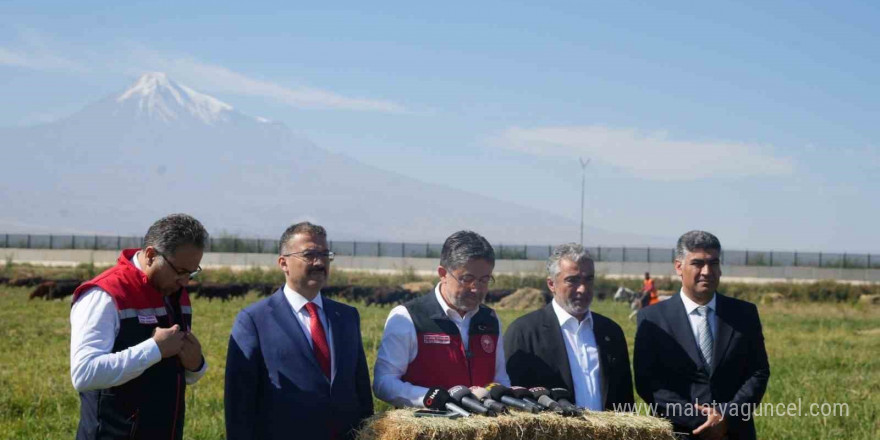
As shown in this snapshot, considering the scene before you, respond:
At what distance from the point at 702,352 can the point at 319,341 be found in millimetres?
2496

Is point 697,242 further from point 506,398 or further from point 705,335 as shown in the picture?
point 506,398

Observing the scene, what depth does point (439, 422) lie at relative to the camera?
4801 millimetres

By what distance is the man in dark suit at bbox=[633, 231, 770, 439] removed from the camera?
20.6ft

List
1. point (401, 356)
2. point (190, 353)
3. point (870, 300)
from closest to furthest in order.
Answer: point (190, 353) < point (401, 356) < point (870, 300)

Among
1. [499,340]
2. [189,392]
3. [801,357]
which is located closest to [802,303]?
[801,357]

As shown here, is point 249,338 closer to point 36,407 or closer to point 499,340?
point 499,340

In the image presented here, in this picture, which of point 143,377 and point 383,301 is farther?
point 383,301

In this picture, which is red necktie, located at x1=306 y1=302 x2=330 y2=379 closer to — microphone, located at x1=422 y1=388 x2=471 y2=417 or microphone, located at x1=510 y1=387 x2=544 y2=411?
microphone, located at x1=422 y1=388 x2=471 y2=417

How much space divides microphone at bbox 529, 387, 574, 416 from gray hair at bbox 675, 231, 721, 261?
5.17 ft

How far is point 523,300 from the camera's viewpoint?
35.5m

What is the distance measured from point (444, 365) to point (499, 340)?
0.41 metres

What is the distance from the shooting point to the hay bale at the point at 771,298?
38.3 m

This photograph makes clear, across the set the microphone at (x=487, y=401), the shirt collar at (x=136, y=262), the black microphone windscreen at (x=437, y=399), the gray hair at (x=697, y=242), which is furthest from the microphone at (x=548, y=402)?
the shirt collar at (x=136, y=262)

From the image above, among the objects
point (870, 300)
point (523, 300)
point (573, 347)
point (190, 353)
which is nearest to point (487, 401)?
point (573, 347)
